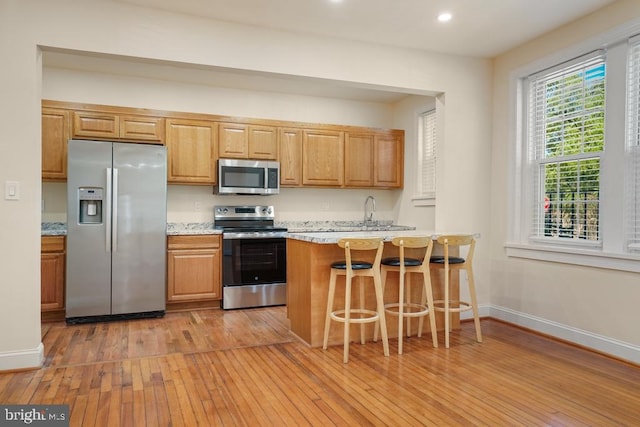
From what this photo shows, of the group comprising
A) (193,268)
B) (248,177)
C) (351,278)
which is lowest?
(193,268)

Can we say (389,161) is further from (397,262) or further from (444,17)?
(397,262)

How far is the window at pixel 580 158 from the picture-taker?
10.6 ft

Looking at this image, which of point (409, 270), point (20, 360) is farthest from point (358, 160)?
point (20, 360)

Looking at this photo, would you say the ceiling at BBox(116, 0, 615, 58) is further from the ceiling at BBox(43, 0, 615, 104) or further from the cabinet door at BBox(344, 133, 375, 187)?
the cabinet door at BBox(344, 133, 375, 187)

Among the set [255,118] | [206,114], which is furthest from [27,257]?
[255,118]

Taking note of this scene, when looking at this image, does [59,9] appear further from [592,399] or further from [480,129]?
[592,399]

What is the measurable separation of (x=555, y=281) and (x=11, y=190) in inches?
170

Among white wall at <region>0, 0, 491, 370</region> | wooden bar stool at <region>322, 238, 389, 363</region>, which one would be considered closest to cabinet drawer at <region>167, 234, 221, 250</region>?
white wall at <region>0, 0, 491, 370</region>

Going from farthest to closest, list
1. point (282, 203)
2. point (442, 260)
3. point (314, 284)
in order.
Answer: point (282, 203) → point (442, 260) → point (314, 284)

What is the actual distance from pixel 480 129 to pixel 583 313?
78.7 inches

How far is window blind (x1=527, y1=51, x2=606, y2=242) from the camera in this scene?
11.5 feet

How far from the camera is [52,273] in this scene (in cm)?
431

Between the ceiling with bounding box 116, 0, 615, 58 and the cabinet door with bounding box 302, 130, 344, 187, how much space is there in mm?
1763

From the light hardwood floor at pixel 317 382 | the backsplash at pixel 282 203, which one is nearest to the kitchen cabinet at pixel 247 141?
the backsplash at pixel 282 203
